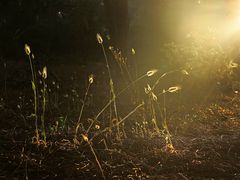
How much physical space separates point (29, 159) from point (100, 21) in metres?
6.44

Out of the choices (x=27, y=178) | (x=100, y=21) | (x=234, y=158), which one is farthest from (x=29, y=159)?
(x=100, y=21)

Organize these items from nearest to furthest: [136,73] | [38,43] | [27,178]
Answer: [27,178] → [136,73] → [38,43]

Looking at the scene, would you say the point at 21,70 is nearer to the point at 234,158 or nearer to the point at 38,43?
the point at 38,43

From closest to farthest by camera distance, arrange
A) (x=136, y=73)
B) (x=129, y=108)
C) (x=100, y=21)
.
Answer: (x=129, y=108) → (x=136, y=73) → (x=100, y=21)

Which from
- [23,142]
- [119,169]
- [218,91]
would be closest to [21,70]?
[218,91]

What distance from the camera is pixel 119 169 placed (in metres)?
3.89

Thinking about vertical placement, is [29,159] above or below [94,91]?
above

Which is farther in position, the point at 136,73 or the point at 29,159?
the point at 136,73

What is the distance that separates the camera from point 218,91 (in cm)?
715

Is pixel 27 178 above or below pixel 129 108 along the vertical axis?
above

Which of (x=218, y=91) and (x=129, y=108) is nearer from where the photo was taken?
(x=129, y=108)

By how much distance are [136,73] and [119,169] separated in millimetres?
3624

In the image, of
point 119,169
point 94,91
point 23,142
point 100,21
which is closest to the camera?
point 119,169

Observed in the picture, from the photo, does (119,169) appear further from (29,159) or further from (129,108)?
(129,108)
